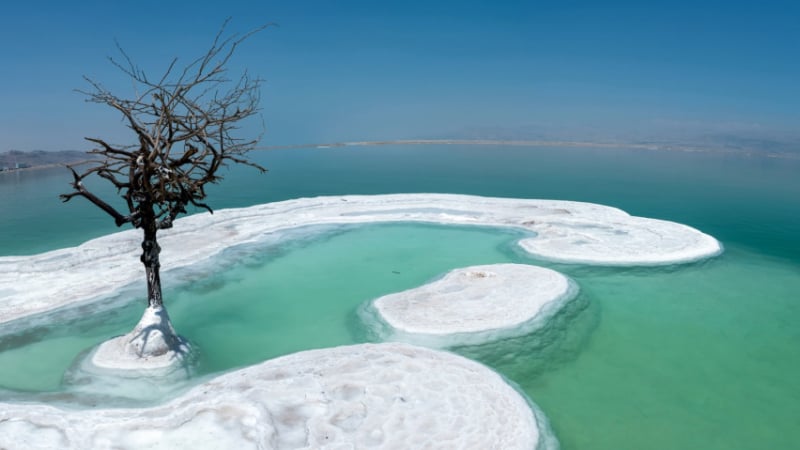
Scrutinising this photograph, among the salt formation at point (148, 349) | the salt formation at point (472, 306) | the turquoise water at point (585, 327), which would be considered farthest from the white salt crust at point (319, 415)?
the salt formation at point (472, 306)

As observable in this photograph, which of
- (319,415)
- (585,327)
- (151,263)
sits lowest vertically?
(585,327)

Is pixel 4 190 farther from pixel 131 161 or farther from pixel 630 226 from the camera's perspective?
pixel 630 226

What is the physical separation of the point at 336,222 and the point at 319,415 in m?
12.3

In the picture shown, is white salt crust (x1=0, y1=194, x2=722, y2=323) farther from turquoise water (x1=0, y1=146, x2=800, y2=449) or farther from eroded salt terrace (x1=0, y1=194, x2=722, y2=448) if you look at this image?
turquoise water (x1=0, y1=146, x2=800, y2=449)

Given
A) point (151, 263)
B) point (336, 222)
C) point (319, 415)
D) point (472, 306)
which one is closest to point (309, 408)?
point (319, 415)

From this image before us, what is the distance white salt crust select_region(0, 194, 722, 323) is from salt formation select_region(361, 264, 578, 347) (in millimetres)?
2940

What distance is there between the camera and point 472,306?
9.72m

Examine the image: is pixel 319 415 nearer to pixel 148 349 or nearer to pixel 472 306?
pixel 148 349

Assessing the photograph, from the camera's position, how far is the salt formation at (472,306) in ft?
28.7

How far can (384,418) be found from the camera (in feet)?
19.8

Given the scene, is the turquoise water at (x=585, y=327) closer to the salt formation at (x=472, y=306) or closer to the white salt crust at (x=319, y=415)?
the salt formation at (x=472, y=306)

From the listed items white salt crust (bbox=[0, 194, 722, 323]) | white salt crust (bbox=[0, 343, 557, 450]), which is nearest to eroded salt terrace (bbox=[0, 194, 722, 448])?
white salt crust (bbox=[0, 343, 557, 450])

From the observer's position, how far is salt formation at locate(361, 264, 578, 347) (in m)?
8.75

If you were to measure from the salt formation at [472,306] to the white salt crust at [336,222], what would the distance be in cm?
294
